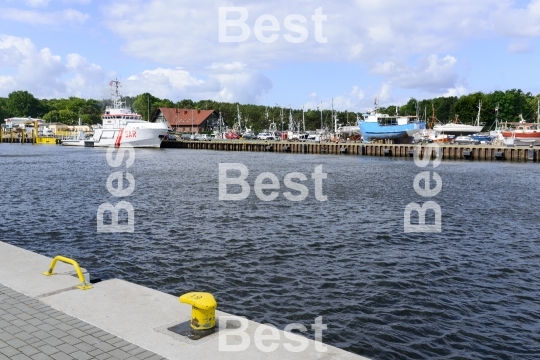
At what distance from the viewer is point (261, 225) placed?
20.1 metres

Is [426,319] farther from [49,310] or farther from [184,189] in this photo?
[184,189]

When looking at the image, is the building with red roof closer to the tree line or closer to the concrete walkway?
the tree line

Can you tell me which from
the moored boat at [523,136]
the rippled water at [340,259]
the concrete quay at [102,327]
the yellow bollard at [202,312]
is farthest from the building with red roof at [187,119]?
the yellow bollard at [202,312]

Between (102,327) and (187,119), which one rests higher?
(187,119)

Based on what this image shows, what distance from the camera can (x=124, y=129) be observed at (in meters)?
92.8

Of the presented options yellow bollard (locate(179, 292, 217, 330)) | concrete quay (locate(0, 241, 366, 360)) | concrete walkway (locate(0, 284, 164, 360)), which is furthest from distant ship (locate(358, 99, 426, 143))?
concrete walkway (locate(0, 284, 164, 360))

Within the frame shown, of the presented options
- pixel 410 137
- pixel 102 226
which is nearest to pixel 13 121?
pixel 410 137

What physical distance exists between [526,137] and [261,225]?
6777cm

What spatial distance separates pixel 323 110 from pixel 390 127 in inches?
2871

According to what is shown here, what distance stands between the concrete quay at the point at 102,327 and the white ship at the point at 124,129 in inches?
3285

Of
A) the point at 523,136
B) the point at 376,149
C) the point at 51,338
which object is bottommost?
the point at 51,338

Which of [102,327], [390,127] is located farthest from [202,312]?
[390,127]

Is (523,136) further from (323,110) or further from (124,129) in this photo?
(323,110)

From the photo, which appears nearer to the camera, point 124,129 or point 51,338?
point 51,338
